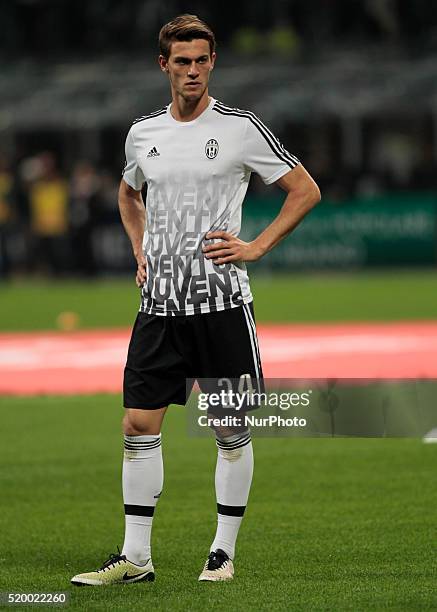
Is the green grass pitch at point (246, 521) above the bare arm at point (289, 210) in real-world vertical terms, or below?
below

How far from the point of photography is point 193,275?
736cm

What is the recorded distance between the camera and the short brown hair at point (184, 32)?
7191 millimetres

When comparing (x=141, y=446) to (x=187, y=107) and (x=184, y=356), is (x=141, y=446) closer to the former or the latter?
(x=184, y=356)

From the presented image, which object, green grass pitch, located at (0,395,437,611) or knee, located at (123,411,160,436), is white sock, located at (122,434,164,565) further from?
green grass pitch, located at (0,395,437,611)

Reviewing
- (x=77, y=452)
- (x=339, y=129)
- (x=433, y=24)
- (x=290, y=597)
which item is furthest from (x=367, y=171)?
(x=290, y=597)

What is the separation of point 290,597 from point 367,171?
2756cm

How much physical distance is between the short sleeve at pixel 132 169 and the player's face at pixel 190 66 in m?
0.42

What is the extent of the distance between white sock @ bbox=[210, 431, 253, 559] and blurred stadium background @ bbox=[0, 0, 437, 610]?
230 mm

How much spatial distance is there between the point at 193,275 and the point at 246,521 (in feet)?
7.12

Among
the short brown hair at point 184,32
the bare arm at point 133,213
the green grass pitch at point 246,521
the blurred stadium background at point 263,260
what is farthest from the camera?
the blurred stadium background at point 263,260

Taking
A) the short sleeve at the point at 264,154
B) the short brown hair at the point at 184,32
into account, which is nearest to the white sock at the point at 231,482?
the short sleeve at the point at 264,154

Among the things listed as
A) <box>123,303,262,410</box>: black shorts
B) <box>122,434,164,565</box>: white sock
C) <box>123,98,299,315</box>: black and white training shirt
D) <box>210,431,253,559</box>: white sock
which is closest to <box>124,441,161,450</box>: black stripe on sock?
<box>122,434,164,565</box>: white sock

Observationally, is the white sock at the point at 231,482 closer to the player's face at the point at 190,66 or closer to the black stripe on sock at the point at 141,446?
the black stripe on sock at the point at 141,446

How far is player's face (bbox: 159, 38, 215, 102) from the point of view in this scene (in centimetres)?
720
